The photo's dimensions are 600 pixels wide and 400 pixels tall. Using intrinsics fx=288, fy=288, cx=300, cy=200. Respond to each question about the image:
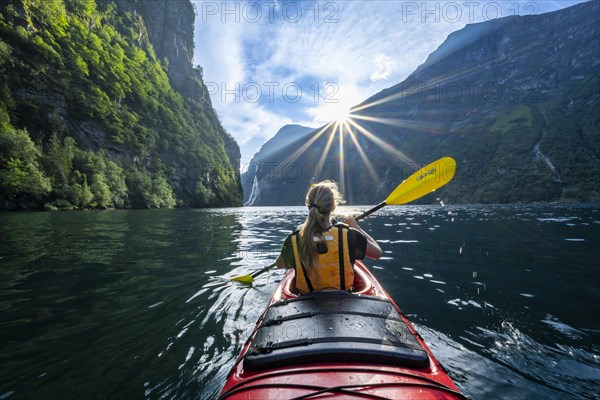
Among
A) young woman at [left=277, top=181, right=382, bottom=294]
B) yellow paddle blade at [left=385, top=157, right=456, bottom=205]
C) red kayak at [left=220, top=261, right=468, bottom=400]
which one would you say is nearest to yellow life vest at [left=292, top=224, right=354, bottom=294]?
young woman at [left=277, top=181, right=382, bottom=294]

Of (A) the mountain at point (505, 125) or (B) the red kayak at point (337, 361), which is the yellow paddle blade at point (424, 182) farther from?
(A) the mountain at point (505, 125)

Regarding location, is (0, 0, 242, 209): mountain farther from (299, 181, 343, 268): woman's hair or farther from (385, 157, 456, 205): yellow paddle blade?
(299, 181, 343, 268): woman's hair

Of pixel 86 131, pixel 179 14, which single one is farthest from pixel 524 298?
pixel 179 14

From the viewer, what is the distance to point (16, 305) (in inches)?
198

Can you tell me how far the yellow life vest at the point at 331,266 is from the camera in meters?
3.26

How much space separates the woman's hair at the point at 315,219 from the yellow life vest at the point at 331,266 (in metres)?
0.07

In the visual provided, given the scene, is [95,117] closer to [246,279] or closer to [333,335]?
[246,279]

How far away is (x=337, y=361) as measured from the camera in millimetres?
2150

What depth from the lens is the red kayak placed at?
1.83 m

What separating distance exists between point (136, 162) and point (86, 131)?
30.8ft

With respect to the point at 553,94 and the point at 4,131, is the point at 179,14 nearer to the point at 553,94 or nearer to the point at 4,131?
the point at 4,131

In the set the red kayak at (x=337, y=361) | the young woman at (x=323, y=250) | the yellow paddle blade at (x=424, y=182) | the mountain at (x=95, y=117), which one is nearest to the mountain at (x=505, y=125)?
the mountain at (x=95, y=117)

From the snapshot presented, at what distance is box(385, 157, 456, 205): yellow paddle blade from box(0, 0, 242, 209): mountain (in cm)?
3092

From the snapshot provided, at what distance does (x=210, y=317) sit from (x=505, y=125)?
151386 millimetres
